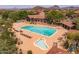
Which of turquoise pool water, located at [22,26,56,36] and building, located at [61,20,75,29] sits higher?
building, located at [61,20,75,29]

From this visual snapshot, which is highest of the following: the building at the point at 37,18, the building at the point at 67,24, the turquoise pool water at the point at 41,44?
the building at the point at 37,18

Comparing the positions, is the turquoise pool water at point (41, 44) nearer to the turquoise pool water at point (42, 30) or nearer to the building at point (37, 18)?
the turquoise pool water at point (42, 30)

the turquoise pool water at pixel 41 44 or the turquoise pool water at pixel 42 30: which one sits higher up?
the turquoise pool water at pixel 42 30

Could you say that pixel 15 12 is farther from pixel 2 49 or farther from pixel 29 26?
pixel 2 49

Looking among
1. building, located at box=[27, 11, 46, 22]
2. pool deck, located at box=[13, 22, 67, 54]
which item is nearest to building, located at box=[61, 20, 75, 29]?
pool deck, located at box=[13, 22, 67, 54]

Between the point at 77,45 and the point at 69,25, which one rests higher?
the point at 69,25

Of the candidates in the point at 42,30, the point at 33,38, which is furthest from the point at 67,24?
the point at 33,38

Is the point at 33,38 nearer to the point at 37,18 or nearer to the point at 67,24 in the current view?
the point at 37,18

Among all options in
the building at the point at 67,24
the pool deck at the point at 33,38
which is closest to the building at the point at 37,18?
the pool deck at the point at 33,38

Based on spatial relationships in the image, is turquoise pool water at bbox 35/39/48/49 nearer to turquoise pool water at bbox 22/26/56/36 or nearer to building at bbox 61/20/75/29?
turquoise pool water at bbox 22/26/56/36

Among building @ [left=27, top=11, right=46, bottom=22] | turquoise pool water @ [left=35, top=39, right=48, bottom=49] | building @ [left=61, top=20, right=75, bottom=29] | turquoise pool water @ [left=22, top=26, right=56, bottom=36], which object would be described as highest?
building @ [left=27, top=11, right=46, bottom=22]
